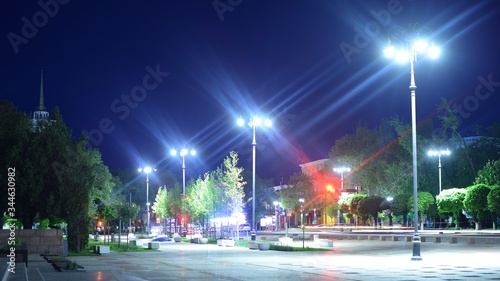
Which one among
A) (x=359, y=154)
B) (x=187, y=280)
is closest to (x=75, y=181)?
(x=187, y=280)

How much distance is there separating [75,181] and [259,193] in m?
75.0

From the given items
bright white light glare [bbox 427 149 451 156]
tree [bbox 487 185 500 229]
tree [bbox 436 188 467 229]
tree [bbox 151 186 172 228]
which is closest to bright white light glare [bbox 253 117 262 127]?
tree [bbox 487 185 500 229]

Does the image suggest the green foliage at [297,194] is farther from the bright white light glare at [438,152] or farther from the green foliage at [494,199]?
the green foliage at [494,199]

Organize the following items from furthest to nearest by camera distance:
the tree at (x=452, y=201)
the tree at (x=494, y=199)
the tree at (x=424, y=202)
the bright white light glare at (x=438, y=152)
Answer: the bright white light glare at (x=438, y=152) < the tree at (x=424, y=202) < the tree at (x=452, y=201) < the tree at (x=494, y=199)

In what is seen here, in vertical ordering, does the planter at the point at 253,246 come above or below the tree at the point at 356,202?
below

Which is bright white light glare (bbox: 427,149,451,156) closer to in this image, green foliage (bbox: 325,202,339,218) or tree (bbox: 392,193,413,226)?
tree (bbox: 392,193,413,226)

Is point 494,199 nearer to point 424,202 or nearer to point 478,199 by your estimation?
point 478,199

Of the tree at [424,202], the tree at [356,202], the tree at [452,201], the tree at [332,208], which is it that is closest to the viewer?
the tree at [452,201]

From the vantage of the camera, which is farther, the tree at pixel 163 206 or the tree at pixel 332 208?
the tree at pixel 332 208

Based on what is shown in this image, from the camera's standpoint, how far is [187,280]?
19203 mm

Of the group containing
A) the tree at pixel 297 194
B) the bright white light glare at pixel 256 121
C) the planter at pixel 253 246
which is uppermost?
the bright white light glare at pixel 256 121

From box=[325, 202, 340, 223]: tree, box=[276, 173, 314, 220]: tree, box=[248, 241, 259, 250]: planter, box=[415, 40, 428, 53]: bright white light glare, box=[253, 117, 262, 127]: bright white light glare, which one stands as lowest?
Answer: box=[248, 241, 259, 250]: planter

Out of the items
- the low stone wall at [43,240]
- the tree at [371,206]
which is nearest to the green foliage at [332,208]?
the tree at [371,206]

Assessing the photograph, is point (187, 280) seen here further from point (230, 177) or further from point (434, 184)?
point (434, 184)
